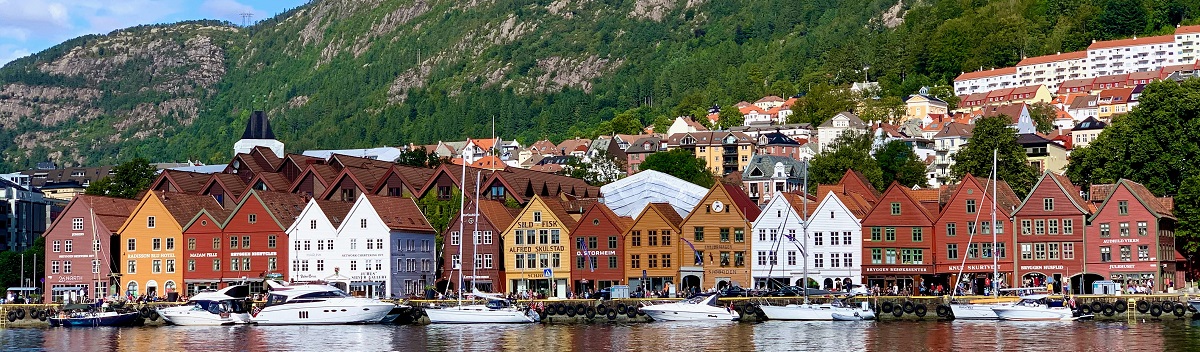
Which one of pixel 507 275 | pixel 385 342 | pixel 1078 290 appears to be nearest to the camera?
pixel 385 342

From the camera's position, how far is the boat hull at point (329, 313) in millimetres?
95312

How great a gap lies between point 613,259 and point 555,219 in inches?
203

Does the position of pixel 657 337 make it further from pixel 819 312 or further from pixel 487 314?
pixel 487 314

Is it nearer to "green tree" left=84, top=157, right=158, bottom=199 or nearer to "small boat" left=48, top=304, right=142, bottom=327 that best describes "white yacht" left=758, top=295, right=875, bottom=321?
"small boat" left=48, top=304, right=142, bottom=327

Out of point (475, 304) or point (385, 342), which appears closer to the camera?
point (385, 342)

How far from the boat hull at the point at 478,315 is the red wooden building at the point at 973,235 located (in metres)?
31.8

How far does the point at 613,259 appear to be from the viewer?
115125 millimetres

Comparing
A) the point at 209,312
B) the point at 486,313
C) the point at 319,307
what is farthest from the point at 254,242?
the point at 486,313

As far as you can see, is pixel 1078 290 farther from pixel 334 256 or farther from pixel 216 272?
pixel 216 272

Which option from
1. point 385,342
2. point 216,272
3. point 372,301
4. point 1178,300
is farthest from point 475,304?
point 1178,300

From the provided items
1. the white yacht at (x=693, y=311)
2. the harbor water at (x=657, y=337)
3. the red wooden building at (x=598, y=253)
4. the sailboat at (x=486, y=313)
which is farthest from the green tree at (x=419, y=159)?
the white yacht at (x=693, y=311)

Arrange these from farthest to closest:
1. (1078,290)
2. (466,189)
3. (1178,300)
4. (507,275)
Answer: (466,189), (507,275), (1078,290), (1178,300)

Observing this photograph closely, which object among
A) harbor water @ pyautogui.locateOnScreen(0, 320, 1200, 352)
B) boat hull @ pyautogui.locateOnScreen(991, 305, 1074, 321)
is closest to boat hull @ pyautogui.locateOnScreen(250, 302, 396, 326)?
harbor water @ pyautogui.locateOnScreen(0, 320, 1200, 352)

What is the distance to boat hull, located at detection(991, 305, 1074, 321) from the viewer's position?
90938 mm
